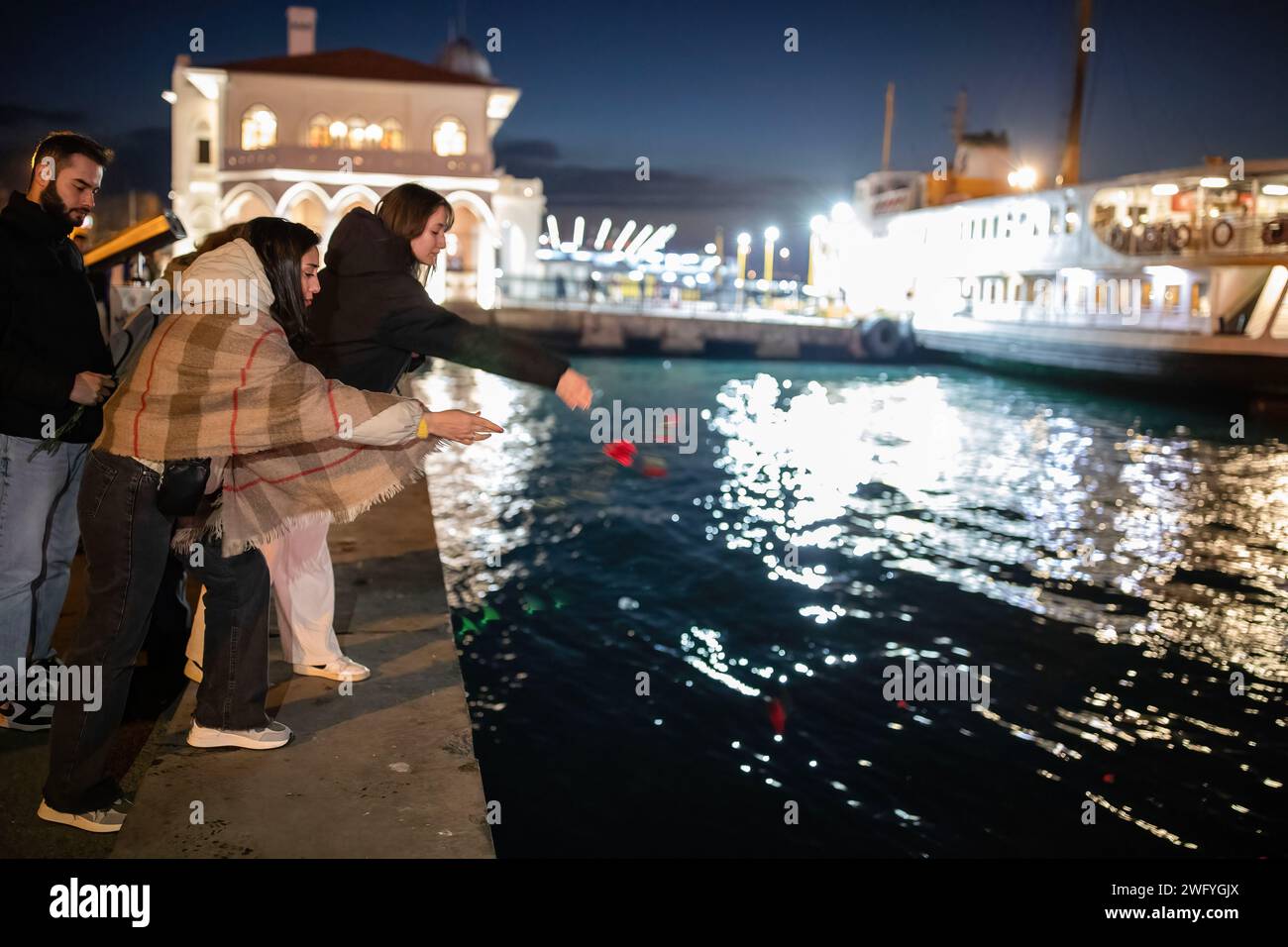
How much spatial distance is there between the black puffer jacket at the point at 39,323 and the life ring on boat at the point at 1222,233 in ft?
110

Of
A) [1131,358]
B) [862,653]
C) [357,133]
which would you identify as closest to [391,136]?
[357,133]

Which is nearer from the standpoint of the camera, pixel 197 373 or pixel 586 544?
pixel 197 373

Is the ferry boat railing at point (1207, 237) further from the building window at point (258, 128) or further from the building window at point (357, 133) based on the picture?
the building window at point (258, 128)

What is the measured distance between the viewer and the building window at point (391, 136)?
4431 centimetres

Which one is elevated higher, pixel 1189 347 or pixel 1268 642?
pixel 1189 347

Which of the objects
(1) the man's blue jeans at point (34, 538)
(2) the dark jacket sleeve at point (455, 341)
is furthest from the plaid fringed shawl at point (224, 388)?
(1) the man's blue jeans at point (34, 538)

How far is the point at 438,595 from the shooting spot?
6.02 m

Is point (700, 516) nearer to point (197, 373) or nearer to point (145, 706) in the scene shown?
point (145, 706)

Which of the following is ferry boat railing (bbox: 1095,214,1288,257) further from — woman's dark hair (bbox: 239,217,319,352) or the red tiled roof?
woman's dark hair (bbox: 239,217,319,352)

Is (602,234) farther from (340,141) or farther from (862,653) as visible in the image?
(862,653)

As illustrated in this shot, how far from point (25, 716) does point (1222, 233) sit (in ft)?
112
